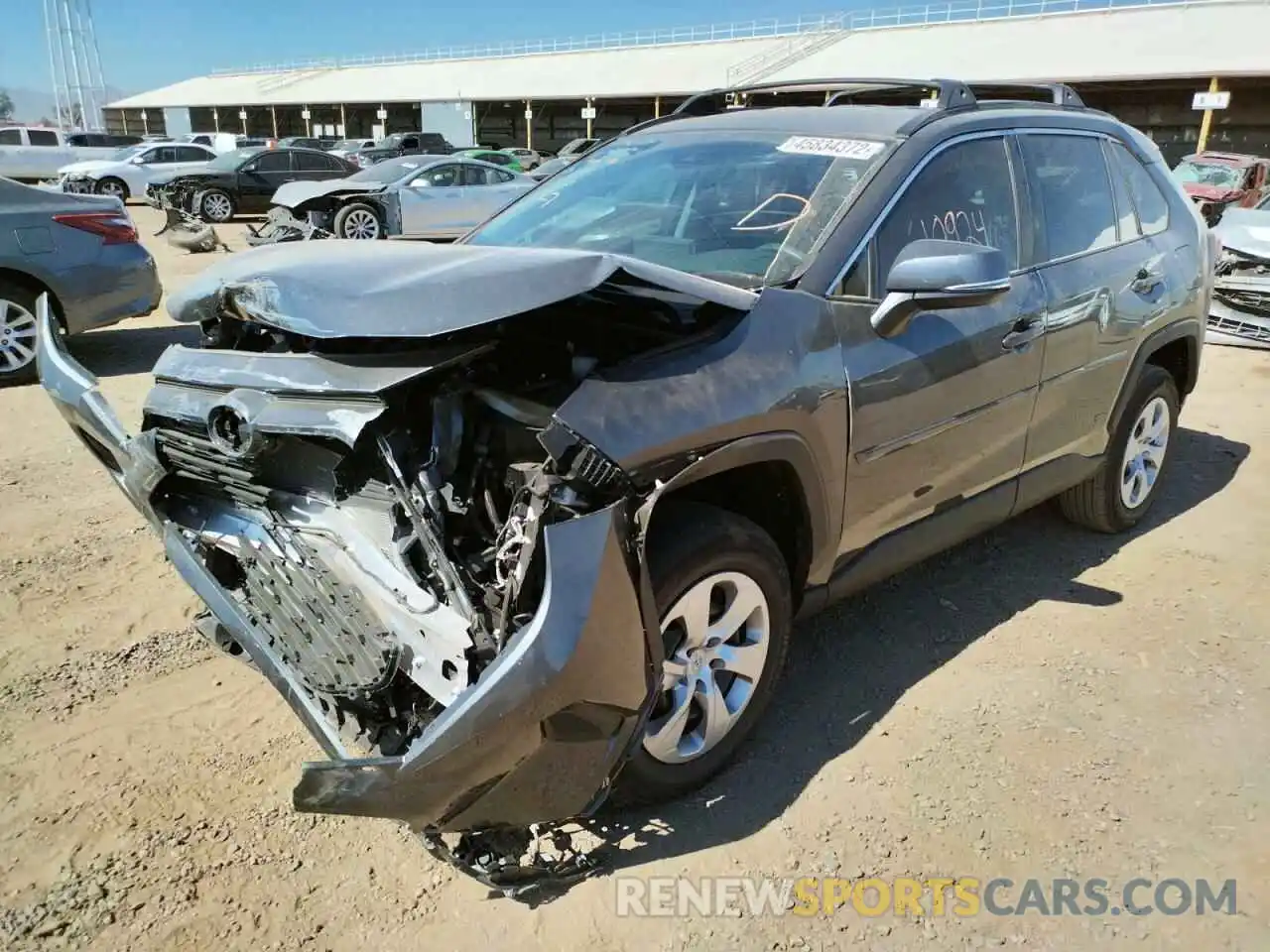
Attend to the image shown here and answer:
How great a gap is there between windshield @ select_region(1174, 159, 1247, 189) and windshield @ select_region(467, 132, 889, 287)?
16.3m

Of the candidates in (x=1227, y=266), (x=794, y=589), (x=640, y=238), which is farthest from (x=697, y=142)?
(x=1227, y=266)

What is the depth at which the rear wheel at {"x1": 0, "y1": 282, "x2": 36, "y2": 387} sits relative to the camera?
21.8 feet

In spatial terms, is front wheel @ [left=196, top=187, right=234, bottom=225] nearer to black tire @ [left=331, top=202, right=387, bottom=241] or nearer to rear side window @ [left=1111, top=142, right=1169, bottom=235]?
black tire @ [left=331, top=202, right=387, bottom=241]

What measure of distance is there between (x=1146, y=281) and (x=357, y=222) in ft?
44.6

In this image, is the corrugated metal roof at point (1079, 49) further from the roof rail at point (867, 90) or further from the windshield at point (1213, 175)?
the roof rail at point (867, 90)

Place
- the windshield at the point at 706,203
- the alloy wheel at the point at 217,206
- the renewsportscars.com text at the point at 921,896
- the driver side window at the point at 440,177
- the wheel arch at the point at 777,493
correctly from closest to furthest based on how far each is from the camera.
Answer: the renewsportscars.com text at the point at 921,896, the wheel arch at the point at 777,493, the windshield at the point at 706,203, the driver side window at the point at 440,177, the alloy wheel at the point at 217,206

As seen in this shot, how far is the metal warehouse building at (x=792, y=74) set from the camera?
31953mm

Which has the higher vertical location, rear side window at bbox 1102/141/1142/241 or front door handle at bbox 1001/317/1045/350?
rear side window at bbox 1102/141/1142/241

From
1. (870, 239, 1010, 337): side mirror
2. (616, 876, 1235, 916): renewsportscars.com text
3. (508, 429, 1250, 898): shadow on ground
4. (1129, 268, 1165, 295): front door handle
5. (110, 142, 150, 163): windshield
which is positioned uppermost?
(110, 142, 150, 163): windshield

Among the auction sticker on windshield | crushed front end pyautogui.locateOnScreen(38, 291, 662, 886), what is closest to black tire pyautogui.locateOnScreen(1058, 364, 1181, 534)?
the auction sticker on windshield

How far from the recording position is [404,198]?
15602 mm

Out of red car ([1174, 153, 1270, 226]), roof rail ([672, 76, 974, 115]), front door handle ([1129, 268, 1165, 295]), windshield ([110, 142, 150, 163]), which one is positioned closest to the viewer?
roof rail ([672, 76, 974, 115])

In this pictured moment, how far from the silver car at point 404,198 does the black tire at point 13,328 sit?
8.48m

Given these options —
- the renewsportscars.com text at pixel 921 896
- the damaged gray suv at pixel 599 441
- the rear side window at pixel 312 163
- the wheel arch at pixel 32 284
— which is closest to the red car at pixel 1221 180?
Answer: the damaged gray suv at pixel 599 441
